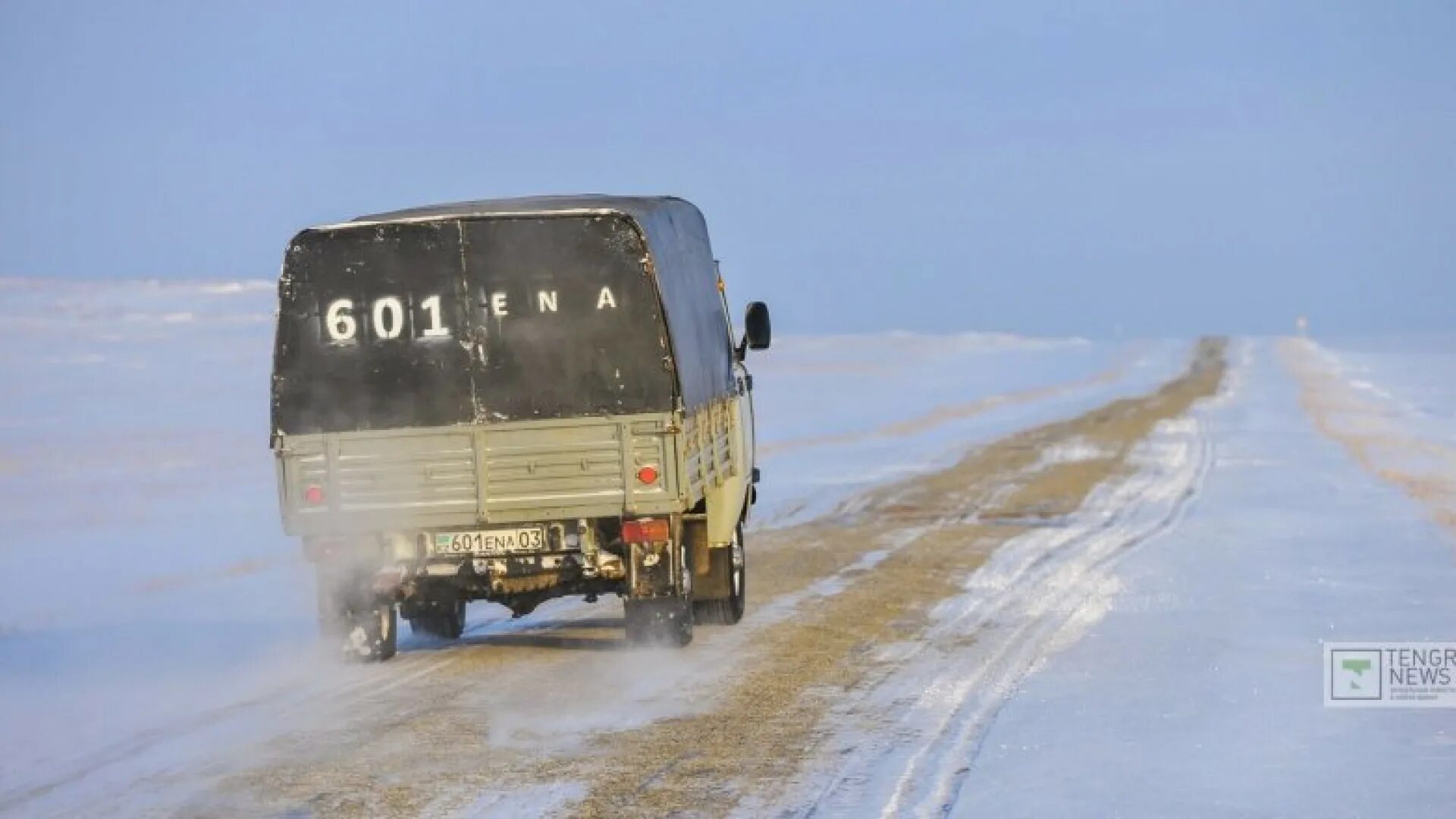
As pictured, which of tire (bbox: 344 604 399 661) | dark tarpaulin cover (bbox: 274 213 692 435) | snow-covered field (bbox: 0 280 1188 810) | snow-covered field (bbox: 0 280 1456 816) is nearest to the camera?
snow-covered field (bbox: 0 280 1456 816)

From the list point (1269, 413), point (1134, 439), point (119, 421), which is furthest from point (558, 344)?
point (119, 421)

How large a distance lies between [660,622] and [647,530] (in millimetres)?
760

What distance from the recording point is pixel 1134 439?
33.1 meters

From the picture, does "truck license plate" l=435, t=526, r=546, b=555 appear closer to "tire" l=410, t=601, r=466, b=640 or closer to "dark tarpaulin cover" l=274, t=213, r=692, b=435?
"dark tarpaulin cover" l=274, t=213, r=692, b=435

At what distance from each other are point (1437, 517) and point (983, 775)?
12.5m

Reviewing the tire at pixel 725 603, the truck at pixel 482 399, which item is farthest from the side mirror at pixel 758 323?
the truck at pixel 482 399

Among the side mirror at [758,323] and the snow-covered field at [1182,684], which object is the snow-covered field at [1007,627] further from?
the side mirror at [758,323]

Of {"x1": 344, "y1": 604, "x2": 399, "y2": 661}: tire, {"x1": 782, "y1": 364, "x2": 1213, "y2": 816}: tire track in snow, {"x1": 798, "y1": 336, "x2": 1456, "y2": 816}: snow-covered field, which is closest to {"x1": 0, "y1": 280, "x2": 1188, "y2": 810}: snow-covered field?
{"x1": 344, "y1": 604, "x2": 399, "y2": 661}: tire

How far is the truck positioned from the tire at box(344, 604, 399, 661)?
29 centimetres

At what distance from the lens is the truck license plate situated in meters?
12.0

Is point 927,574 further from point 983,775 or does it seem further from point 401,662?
point 983,775

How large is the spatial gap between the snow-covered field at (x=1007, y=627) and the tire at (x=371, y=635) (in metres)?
0.21

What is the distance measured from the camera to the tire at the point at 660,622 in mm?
12289

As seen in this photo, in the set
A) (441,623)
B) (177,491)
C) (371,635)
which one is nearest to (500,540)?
(371,635)
